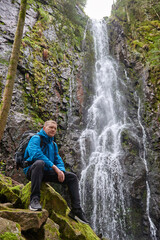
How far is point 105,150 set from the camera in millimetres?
9797

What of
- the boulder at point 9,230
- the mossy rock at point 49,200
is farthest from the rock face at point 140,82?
the boulder at point 9,230

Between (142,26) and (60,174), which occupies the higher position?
(142,26)

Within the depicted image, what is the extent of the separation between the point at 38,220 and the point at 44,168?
915mm

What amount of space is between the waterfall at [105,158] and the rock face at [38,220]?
4.51 metres

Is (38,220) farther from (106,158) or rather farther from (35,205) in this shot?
(106,158)

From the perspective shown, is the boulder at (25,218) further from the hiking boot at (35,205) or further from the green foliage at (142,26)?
the green foliage at (142,26)

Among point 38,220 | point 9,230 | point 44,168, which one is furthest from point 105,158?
point 9,230

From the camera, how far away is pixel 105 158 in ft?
30.1

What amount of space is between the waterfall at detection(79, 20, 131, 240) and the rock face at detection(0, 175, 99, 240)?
4.51m

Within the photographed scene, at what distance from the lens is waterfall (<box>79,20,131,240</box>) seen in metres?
7.55

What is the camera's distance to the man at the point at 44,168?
9.34 ft

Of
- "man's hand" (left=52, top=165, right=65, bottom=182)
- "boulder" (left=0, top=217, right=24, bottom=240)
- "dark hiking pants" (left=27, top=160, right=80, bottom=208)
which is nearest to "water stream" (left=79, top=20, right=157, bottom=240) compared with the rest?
"dark hiking pants" (left=27, top=160, right=80, bottom=208)

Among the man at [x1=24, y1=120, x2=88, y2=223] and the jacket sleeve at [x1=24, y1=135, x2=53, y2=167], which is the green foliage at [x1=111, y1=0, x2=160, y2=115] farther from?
the jacket sleeve at [x1=24, y1=135, x2=53, y2=167]

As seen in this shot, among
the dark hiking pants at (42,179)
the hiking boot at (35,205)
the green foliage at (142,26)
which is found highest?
the green foliage at (142,26)
